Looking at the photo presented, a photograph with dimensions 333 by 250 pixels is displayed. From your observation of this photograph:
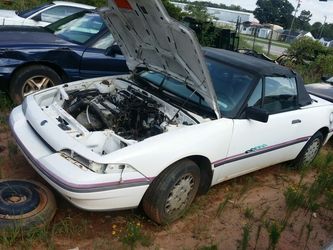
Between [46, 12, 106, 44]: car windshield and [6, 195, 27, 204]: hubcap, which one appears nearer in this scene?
[6, 195, 27, 204]: hubcap

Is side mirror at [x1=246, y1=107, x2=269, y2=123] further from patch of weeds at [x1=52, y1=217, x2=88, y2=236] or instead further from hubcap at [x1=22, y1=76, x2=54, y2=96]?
hubcap at [x1=22, y1=76, x2=54, y2=96]

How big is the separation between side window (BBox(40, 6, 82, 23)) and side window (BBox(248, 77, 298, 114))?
6.16 m

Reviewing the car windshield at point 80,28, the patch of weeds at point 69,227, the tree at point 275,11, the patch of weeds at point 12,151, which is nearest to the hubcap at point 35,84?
the car windshield at point 80,28

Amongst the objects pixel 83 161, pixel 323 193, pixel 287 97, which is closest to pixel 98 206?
pixel 83 161

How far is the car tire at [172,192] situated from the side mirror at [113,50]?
295cm

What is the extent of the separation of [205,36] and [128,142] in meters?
11.6

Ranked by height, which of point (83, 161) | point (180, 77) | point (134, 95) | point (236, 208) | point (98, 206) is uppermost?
point (180, 77)

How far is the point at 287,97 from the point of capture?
4.99 m

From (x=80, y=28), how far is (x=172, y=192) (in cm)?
383

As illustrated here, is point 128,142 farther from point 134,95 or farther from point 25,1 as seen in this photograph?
point 25,1

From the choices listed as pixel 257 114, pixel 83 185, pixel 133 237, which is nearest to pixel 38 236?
pixel 83 185

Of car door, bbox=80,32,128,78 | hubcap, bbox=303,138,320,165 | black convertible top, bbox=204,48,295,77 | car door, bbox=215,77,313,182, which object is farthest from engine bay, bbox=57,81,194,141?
hubcap, bbox=303,138,320,165

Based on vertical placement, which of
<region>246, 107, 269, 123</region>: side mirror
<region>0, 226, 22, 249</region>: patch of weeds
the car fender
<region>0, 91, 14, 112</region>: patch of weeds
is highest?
<region>246, 107, 269, 123</region>: side mirror

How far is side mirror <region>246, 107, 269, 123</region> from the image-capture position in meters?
4.05
